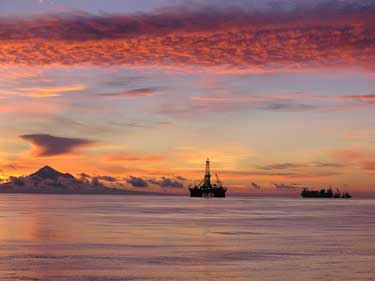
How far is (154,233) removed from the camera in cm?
6575

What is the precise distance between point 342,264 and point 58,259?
18.7 metres

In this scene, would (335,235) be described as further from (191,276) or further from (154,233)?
(191,276)

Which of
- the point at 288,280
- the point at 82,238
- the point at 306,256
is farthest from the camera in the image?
the point at 82,238

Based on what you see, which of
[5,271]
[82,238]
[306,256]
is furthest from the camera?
[82,238]

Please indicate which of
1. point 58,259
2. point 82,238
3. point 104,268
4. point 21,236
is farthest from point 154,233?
Result: point 104,268

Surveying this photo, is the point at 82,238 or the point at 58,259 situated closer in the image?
the point at 58,259

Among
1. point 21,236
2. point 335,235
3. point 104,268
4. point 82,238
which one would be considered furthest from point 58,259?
point 335,235

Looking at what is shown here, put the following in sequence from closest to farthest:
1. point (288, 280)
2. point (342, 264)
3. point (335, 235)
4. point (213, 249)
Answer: point (288, 280)
point (342, 264)
point (213, 249)
point (335, 235)

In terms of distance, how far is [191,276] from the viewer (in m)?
34.8

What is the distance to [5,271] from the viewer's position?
35750mm

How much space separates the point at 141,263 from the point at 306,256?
39.6 ft

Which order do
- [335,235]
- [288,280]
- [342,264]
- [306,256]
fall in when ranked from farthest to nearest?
[335,235] → [306,256] → [342,264] → [288,280]

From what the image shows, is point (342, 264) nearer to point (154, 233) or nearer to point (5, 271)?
point (5, 271)

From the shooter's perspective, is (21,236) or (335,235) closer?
(21,236)
